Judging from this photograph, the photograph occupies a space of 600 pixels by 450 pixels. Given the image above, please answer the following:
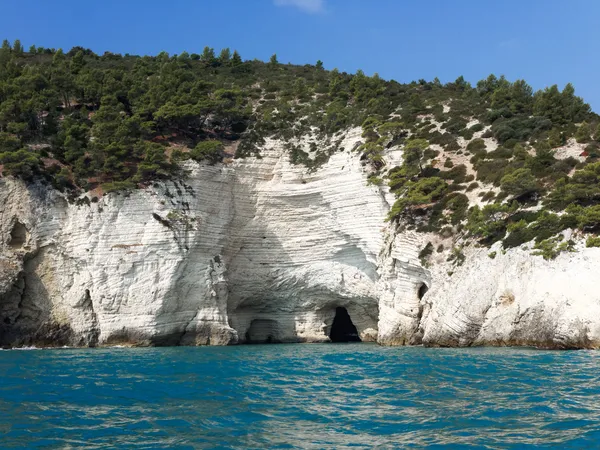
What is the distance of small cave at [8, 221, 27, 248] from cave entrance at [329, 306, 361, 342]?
23744 millimetres

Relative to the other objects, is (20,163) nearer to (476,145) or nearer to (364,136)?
(364,136)

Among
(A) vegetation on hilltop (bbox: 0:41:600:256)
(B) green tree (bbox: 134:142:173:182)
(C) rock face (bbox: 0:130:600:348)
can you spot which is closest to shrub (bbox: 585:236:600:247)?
(A) vegetation on hilltop (bbox: 0:41:600:256)

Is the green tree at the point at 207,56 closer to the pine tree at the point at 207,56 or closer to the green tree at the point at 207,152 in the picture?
the pine tree at the point at 207,56

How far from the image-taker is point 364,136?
45.1 m

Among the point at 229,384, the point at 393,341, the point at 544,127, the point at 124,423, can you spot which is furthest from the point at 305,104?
the point at 124,423

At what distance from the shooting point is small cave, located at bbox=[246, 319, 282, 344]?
154ft

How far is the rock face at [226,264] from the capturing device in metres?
38.5

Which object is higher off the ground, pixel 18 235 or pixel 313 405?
pixel 18 235

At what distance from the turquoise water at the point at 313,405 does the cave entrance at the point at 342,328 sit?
2715cm

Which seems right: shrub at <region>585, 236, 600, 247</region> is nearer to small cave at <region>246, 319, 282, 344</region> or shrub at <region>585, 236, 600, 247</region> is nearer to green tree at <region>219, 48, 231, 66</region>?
small cave at <region>246, 319, 282, 344</region>

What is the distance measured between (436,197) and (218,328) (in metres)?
16.6

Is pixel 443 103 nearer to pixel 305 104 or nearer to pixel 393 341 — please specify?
pixel 305 104

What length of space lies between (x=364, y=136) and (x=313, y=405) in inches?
1278

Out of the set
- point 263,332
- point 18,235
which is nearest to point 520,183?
point 263,332
